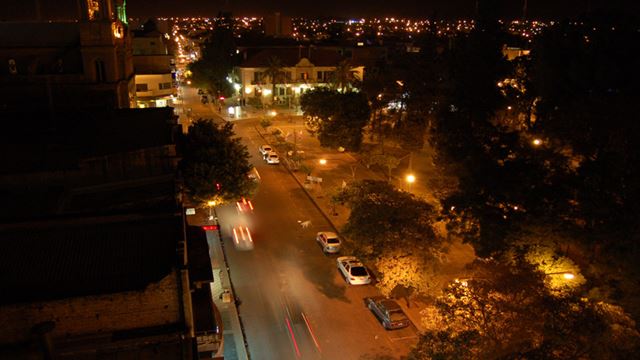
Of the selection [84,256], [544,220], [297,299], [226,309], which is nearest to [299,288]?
[297,299]

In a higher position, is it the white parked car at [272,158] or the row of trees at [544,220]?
the row of trees at [544,220]

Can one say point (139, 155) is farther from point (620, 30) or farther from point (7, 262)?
point (620, 30)

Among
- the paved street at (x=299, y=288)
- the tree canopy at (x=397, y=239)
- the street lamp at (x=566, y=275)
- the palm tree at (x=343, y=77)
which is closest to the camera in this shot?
the paved street at (x=299, y=288)

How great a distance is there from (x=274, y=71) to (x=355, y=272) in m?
54.0

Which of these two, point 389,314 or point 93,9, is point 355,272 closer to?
point 389,314

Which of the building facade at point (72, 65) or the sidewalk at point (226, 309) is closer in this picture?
the sidewalk at point (226, 309)

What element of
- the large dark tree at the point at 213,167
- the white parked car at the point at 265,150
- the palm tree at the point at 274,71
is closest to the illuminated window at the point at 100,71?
the large dark tree at the point at 213,167

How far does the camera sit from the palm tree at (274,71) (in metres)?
76.6

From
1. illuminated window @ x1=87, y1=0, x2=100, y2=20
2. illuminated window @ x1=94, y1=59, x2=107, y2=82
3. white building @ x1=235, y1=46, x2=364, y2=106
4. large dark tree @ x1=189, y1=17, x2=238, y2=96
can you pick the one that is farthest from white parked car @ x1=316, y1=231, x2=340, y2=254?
large dark tree @ x1=189, y1=17, x2=238, y2=96

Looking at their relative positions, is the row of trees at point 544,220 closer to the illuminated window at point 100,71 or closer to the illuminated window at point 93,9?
the illuminated window at point 100,71

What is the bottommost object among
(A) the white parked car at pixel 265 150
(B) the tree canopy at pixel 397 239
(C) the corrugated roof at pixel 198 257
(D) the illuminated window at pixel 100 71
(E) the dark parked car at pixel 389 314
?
(E) the dark parked car at pixel 389 314

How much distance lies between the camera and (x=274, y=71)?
77250 mm

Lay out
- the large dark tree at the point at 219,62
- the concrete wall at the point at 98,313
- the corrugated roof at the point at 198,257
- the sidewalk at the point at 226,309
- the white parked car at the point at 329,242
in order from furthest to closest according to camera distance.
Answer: the large dark tree at the point at 219,62 → the white parked car at the point at 329,242 → the sidewalk at the point at 226,309 → the corrugated roof at the point at 198,257 → the concrete wall at the point at 98,313

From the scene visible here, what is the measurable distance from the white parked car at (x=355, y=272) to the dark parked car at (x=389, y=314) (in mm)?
2666
